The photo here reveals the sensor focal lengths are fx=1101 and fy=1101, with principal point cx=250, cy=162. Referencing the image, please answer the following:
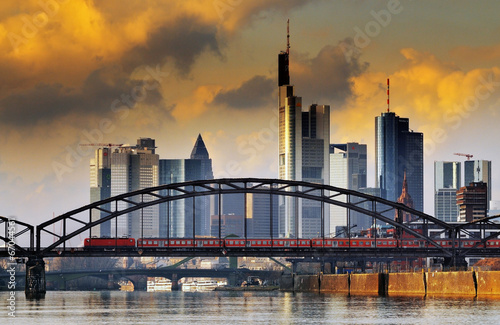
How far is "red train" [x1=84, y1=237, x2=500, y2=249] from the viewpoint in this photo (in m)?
178

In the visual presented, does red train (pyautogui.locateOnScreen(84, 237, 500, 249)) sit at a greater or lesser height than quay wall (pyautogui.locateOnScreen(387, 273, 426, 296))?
greater

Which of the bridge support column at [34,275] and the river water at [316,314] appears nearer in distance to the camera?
the river water at [316,314]

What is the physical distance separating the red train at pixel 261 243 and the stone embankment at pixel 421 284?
7828 mm

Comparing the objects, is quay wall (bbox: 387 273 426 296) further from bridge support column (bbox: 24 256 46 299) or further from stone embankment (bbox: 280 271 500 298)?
bridge support column (bbox: 24 256 46 299)

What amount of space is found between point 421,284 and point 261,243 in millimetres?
56363

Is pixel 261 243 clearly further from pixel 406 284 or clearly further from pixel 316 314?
pixel 316 314

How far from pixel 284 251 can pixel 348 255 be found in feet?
36.6

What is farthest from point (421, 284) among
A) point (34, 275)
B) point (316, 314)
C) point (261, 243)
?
point (34, 275)

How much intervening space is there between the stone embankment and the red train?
7.83m

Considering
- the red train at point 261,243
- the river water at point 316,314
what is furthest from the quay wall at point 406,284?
the red train at point 261,243

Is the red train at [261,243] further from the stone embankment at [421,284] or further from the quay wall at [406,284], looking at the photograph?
the quay wall at [406,284]

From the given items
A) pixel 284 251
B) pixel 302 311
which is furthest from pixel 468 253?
pixel 302 311

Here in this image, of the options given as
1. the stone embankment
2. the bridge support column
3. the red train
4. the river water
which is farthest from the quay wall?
the bridge support column

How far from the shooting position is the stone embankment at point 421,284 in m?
111
